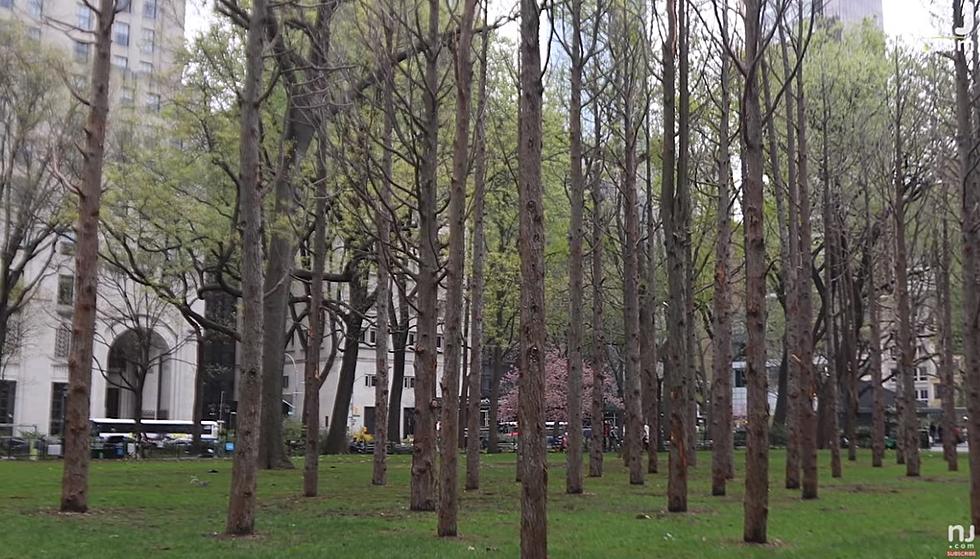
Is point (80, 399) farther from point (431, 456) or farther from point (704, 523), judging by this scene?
point (704, 523)

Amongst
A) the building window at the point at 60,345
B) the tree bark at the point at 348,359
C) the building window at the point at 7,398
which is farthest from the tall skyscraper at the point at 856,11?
the building window at the point at 7,398

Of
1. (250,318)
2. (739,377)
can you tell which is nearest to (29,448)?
(250,318)

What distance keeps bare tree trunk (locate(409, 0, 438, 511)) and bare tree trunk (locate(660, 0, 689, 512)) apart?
3411 mm

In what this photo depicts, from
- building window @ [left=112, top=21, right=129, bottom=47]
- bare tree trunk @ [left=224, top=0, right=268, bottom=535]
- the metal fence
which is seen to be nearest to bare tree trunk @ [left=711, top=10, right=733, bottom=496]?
bare tree trunk @ [left=224, top=0, right=268, bottom=535]

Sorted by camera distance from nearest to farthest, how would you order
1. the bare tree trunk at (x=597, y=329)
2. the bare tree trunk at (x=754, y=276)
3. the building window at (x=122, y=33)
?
the bare tree trunk at (x=754, y=276) → the bare tree trunk at (x=597, y=329) → the building window at (x=122, y=33)

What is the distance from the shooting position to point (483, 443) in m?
48.6

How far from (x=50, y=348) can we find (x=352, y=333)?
110ft

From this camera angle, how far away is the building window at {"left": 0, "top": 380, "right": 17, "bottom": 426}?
182 feet

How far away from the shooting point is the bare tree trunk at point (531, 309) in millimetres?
7516

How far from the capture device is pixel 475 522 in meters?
12.2

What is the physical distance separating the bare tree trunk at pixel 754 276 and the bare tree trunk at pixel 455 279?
125 inches

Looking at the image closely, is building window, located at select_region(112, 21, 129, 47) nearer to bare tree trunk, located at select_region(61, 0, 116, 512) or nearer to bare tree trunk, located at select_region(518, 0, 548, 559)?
bare tree trunk, located at select_region(61, 0, 116, 512)

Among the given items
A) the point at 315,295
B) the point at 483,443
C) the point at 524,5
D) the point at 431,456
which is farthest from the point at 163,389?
the point at 524,5

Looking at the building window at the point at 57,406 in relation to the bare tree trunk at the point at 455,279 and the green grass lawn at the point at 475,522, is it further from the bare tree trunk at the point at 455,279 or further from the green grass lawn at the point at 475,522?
the bare tree trunk at the point at 455,279
